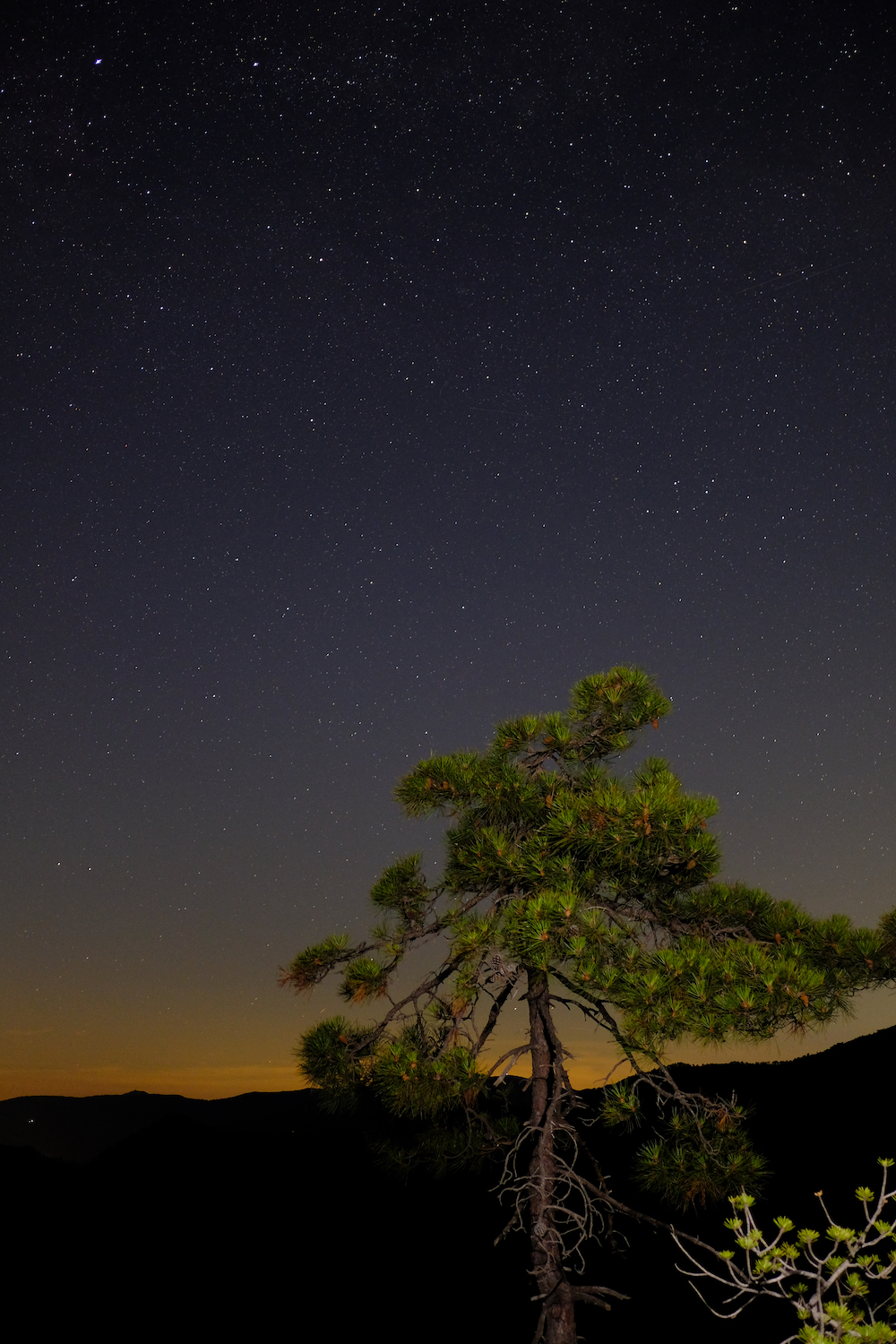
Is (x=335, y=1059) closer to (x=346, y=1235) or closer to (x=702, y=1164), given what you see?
(x=702, y=1164)

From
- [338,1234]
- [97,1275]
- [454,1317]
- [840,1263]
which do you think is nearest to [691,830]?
Result: [840,1263]

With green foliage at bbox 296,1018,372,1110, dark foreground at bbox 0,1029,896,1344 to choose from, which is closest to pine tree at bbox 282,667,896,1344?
green foliage at bbox 296,1018,372,1110

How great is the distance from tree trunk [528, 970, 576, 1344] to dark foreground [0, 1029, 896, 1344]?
3.46 metres

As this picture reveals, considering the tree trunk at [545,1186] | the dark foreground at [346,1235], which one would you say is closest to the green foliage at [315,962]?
the tree trunk at [545,1186]

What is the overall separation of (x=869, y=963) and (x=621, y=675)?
259cm

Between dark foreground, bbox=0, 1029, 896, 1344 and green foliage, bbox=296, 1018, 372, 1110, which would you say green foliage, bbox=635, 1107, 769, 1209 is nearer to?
green foliage, bbox=296, 1018, 372, 1110

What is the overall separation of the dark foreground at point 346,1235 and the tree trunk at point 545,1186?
3455mm

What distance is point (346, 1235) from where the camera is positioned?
21609 millimetres

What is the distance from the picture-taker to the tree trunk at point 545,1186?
5.59 metres

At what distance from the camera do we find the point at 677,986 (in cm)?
493

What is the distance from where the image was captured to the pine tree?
4.94 metres

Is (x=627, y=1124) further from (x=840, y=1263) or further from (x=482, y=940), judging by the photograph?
(x=840, y=1263)

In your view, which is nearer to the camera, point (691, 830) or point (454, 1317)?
point (691, 830)

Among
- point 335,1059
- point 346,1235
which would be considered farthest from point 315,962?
point 346,1235
